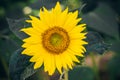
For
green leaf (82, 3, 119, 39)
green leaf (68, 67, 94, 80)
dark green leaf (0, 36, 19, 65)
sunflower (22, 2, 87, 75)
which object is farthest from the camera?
green leaf (82, 3, 119, 39)

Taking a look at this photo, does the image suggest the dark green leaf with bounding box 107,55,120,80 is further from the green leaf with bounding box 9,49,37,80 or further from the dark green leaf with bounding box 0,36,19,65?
the green leaf with bounding box 9,49,37,80

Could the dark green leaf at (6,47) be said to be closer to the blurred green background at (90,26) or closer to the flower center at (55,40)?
the blurred green background at (90,26)

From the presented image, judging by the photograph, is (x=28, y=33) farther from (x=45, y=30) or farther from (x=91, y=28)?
(x=91, y=28)

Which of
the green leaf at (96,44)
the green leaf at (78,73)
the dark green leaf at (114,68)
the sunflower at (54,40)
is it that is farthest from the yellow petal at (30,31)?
the dark green leaf at (114,68)

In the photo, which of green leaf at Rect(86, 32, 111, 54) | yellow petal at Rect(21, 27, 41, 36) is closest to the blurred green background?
green leaf at Rect(86, 32, 111, 54)

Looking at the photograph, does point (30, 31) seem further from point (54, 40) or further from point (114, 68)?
point (114, 68)

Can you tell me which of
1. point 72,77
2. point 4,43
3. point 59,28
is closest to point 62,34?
point 59,28
